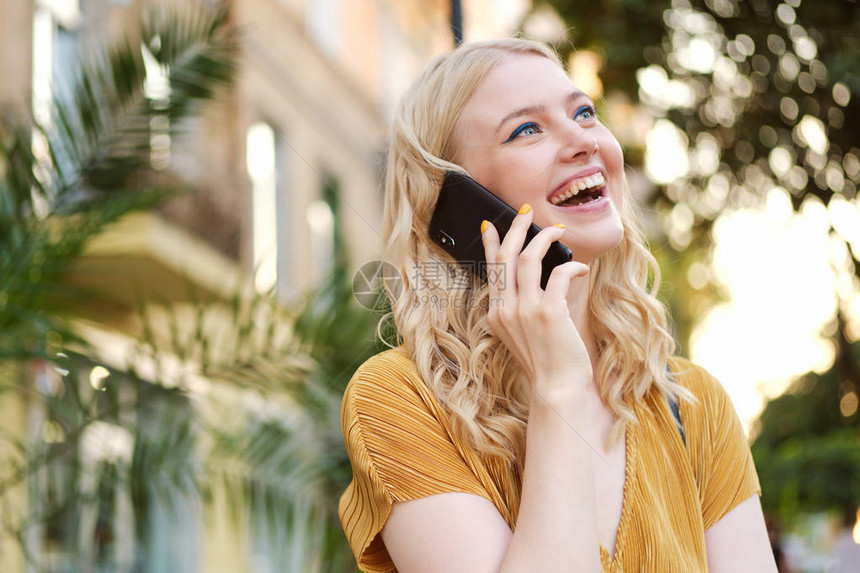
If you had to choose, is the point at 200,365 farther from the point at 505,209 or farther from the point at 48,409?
the point at 505,209

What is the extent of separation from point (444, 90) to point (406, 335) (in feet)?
1.69

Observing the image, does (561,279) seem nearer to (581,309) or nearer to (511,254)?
(511,254)

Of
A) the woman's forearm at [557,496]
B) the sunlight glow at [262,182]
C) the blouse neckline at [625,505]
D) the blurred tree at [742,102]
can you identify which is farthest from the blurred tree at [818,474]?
the woman's forearm at [557,496]

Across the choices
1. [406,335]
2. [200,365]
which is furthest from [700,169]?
[406,335]

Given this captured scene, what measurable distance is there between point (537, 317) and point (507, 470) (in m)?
0.28

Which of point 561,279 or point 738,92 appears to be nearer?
point 561,279

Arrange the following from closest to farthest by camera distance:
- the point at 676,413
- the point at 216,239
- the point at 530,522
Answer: the point at 530,522
the point at 676,413
the point at 216,239

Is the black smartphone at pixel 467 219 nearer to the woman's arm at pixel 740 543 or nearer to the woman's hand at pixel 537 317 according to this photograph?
the woman's hand at pixel 537 317

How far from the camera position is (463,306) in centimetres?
186

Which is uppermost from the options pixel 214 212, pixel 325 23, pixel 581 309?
pixel 581 309

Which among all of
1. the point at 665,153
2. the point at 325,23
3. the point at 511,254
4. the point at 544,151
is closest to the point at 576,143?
the point at 544,151

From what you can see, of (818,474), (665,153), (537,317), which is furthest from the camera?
(818,474)

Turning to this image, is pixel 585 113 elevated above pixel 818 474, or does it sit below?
above

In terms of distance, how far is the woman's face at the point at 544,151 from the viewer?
180 centimetres
